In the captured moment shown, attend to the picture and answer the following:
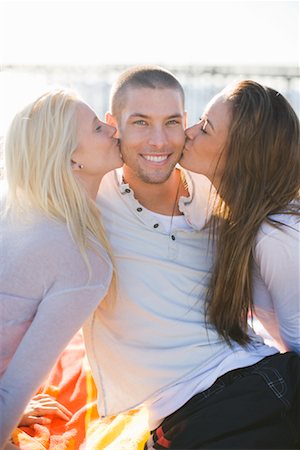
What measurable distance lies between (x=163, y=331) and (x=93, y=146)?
0.80 meters

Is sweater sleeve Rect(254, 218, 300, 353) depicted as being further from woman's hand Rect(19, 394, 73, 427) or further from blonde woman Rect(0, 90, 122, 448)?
woman's hand Rect(19, 394, 73, 427)

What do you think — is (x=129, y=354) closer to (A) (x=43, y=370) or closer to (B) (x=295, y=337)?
(A) (x=43, y=370)

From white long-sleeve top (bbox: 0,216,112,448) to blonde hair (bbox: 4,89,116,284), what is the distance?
0.07 metres

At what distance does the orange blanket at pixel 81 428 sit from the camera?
2.29 meters

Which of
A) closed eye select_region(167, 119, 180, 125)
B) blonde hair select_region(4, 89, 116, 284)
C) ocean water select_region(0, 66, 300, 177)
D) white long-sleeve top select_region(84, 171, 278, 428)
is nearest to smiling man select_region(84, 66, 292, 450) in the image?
white long-sleeve top select_region(84, 171, 278, 428)

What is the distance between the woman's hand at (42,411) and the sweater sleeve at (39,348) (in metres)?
0.71

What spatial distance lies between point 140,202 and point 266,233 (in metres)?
0.67

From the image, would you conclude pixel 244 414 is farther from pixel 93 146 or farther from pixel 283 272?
pixel 93 146

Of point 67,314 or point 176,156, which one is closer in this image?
point 67,314

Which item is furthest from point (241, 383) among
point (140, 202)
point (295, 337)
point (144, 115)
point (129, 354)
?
point (144, 115)

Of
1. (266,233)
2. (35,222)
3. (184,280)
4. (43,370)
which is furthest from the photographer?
(184,280)

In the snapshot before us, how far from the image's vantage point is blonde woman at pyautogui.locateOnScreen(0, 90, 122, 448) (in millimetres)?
1753

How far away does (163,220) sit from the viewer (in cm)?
233

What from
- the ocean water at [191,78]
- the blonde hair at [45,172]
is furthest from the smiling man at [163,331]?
the ocean water at [191,78]
